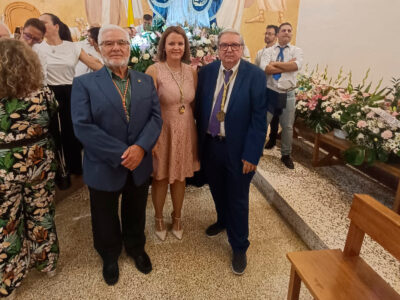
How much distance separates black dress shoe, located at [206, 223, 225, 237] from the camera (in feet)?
8.17

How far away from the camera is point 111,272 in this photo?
198 centimetres

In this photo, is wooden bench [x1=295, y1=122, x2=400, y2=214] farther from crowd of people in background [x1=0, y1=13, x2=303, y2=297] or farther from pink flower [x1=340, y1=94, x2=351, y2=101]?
crowd of people in background [x1=0, y1=13, x2=303, y2=297]

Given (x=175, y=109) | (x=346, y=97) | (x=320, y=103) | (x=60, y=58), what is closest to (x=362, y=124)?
(x=346, y=97)

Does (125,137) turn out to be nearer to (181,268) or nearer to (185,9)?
(181,268)

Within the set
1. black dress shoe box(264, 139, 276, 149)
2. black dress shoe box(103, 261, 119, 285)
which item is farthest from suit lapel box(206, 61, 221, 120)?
black dress shoe box(264, 139, 276, 149)

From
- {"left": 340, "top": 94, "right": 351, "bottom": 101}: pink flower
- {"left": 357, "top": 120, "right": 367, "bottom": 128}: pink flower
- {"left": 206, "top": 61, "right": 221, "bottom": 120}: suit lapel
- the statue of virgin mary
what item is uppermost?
the statue of virgin mary

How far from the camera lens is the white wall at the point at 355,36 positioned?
368cm

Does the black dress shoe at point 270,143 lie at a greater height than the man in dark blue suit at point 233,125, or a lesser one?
lesser

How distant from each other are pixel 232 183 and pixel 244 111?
0.51 metres

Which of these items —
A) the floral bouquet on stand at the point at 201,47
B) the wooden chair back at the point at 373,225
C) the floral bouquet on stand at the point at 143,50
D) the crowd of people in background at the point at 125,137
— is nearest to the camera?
the wooden chair back at the point at 373,225

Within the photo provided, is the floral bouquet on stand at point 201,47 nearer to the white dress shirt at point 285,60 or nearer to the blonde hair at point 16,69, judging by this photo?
the white dress shirt at point 285,60

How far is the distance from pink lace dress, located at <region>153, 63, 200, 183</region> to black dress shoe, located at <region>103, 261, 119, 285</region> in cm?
68

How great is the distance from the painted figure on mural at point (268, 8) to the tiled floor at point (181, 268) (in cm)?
477

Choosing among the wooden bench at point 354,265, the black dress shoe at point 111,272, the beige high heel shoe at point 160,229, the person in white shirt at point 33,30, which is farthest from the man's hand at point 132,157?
the person in white shirt at point 33,30
